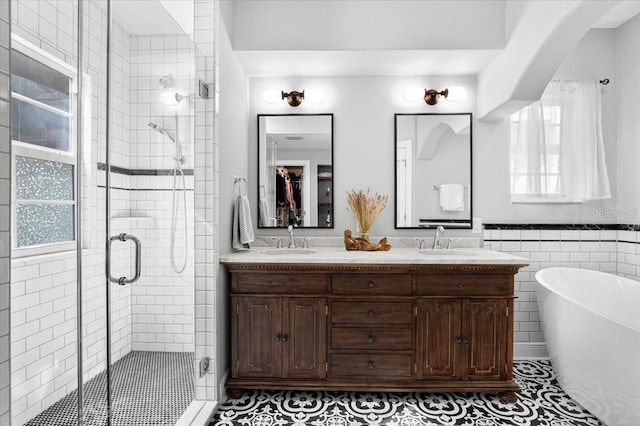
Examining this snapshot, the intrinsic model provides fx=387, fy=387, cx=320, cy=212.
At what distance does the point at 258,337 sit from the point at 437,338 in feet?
3.71

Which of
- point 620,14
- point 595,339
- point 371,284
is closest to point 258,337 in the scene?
point 371,284

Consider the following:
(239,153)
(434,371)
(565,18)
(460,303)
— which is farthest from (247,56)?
(434,371)

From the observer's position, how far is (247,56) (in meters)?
2.78

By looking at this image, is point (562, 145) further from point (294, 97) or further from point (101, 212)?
point (101, 212)

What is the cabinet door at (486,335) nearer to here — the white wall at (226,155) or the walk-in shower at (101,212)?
the white wall at (226,155)

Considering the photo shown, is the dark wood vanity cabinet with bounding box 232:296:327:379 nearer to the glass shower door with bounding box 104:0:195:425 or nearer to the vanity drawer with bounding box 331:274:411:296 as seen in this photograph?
the vanity drawer with bounding box 331:274:411:296

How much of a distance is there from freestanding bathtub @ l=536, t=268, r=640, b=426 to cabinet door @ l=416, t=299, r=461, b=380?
67cm

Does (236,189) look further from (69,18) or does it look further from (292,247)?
(69,18)

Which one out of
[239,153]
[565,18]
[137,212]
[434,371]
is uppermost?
[565,18]

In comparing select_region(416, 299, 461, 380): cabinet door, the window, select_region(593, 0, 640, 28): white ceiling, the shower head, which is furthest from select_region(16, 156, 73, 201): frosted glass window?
select_region(593, 0, 640, 28): white ceiling

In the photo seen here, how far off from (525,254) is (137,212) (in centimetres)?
287

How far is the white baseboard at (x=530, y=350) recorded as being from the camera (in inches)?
123

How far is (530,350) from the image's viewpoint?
3121 millimetres

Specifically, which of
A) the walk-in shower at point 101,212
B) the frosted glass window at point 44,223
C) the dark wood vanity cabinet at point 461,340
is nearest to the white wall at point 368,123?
the dark wood vanity cabinet at point 461,340
